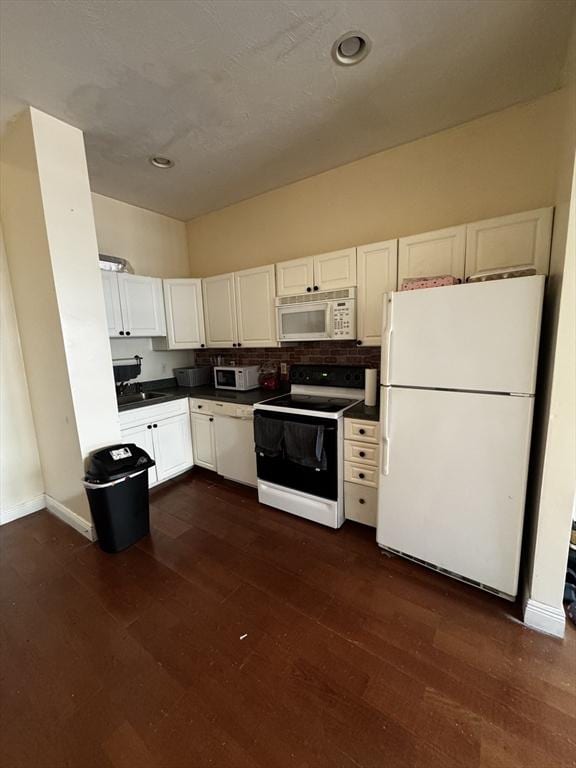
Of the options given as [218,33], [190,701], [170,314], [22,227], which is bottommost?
[190,701]

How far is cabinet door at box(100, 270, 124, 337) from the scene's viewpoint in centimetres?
279

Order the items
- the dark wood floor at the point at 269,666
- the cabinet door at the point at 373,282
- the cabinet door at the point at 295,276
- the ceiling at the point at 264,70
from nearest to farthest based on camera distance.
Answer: the dark wood floor at the point at 269,666
the ceiling at the point at 264,70
the cabinet door at the point at 373,282
the cabinet door at the point at 295,276

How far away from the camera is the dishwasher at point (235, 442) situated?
2.78 metres

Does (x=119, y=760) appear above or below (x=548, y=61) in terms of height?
below

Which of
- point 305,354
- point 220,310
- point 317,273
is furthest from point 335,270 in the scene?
point 220,310

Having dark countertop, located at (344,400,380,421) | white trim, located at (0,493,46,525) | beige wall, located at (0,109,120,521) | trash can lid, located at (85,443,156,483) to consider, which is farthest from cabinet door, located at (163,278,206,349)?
dark countertop, located at (344,400,380,421)

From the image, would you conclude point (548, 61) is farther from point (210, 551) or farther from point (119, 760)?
point (119, 760)

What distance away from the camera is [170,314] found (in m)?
3.30

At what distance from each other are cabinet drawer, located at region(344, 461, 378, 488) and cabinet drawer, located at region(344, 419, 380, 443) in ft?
0.68

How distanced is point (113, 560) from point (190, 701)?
117 centimetres

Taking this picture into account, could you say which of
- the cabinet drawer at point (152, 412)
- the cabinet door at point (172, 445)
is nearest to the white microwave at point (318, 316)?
the cabinet drawer at point (152, 412)

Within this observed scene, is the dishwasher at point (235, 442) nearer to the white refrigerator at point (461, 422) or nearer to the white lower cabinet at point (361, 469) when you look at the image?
the white lower cabinet at point (361, 469)

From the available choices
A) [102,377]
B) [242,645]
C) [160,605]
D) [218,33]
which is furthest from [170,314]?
[242,645]

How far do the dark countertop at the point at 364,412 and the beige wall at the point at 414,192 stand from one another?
145 centimetres
